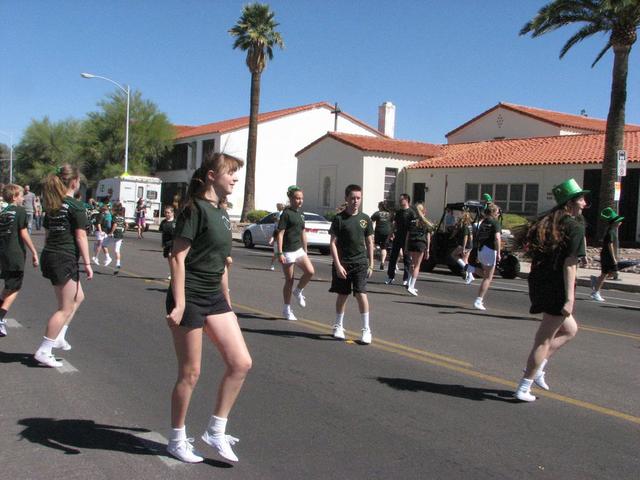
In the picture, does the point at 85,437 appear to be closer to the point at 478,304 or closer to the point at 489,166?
the point at 478,304

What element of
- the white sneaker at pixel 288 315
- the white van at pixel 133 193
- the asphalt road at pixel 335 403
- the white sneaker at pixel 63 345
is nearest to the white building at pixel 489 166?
the white van at pixel 133 193

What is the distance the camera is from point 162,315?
9.13 meters

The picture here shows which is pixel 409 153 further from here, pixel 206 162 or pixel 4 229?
pixel 206 162

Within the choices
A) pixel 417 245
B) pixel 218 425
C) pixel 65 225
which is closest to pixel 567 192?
pixel 218 425

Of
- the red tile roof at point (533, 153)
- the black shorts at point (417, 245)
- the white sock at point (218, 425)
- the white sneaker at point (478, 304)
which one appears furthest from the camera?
the red tile roof at point (533, 153)

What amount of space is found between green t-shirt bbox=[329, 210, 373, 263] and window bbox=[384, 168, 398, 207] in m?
27.4

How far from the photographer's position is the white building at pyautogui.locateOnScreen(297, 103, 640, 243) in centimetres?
2784

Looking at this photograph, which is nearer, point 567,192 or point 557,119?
point 567,192

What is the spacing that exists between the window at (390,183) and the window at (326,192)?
371cm

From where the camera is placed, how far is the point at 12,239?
23.3 ft

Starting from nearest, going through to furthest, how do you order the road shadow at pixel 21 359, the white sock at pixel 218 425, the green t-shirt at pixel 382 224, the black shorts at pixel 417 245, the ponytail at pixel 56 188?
the white sock at pixel 218 425 < the ponytail at pixel 56 188 < the road shadow at pixel 21 359 < the black shorts at pixel 417 245 < the green t-shirt at pixel 382 224

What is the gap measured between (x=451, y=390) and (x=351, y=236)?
2.41 metres

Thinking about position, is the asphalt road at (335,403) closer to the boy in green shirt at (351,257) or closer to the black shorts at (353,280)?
the boy in green shirt at (351,257)

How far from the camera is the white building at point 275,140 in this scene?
4744cm
